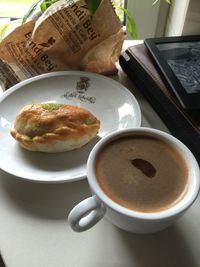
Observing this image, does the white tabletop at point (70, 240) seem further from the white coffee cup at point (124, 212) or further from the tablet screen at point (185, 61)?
the tablet screen at point (185, 61)

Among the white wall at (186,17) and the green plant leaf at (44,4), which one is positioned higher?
the green plant leaf at (44,4)

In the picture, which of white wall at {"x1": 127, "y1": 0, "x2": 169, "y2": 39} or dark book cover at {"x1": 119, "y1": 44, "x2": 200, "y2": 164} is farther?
white wall at {"x1": 127, "y1": 0, "x2": 169, "y2": 39}

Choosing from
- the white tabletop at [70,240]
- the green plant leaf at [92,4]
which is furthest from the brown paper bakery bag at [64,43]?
the white tabletop at [70,240]

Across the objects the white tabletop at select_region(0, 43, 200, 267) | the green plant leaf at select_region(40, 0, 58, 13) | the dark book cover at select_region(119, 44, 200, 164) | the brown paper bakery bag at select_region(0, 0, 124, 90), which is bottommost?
the white tabletop at select_region(0, 43, 200, 267)

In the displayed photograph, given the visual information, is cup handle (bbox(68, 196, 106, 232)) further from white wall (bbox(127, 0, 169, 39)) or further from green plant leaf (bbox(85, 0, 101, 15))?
white wall (bbox(127, 0, 169, 39))

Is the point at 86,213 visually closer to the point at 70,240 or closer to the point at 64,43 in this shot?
the point at 70,240

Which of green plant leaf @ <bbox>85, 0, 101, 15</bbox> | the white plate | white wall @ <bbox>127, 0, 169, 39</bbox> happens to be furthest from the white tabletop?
white wall @ <bbox>127, 0, 169, 39</bbox>
